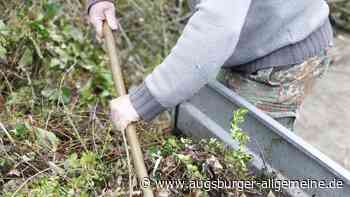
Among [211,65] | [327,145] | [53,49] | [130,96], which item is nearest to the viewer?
[211,65]

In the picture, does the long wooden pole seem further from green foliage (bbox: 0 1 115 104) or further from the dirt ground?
the dirt ground

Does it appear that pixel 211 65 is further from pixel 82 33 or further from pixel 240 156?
pixel 82 33

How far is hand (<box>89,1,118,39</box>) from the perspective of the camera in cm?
224

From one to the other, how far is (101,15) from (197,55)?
0.78 m

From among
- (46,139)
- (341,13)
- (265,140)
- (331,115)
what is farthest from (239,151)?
(341,13)

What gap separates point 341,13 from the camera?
4.13 metres

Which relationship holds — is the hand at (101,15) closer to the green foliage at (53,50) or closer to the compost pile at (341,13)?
the green foliage at (53,50)

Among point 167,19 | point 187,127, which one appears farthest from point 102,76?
point 167,19

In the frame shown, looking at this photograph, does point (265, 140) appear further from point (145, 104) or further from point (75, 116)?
point (75, 116)

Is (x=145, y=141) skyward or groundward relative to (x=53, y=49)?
groundward

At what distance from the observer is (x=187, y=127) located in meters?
2.33

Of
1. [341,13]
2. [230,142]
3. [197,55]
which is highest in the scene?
[341,13]

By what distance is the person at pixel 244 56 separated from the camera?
157 centimetres

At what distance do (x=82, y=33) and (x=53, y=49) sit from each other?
0.43m
